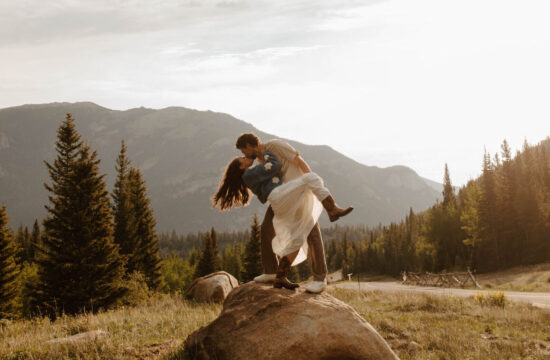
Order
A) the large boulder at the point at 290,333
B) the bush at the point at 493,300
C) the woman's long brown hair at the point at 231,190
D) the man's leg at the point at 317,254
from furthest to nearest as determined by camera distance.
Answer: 1. the bush at the point at 493,300
2. the woman's long brown hair at the point at 231,190
3. the man's leg at the point at 317,254
4. the large boulder at the point at 290,333

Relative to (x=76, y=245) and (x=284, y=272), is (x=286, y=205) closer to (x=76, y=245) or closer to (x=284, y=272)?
(x=284, y=272)

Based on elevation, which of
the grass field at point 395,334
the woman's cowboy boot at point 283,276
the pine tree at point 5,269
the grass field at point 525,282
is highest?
the woman's cowboy boot at point 283,276

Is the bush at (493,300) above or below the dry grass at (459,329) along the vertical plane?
below

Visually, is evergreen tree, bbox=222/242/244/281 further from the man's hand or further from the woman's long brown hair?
the man's hand

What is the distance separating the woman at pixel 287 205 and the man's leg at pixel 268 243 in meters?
0.25

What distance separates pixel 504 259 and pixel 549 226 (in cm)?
767

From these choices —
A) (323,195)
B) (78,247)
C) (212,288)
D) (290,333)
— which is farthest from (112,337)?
(78,247)

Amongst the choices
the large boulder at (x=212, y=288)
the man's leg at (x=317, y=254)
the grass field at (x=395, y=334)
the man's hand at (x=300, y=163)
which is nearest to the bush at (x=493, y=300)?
the grass field at (x=395, y=334)

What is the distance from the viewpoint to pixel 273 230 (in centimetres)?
738

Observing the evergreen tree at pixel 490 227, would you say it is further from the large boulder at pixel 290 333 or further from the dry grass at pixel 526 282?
the large boulder at pixel 290 333

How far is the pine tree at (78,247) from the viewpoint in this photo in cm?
2731

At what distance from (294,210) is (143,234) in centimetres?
4219

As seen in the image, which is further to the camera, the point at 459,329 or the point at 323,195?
the point at 459,329

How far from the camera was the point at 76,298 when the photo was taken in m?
27.2
